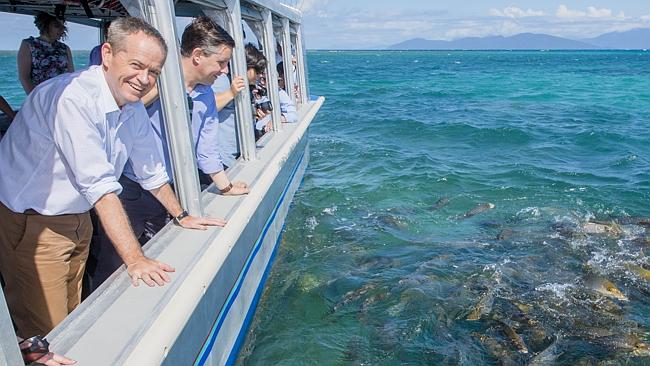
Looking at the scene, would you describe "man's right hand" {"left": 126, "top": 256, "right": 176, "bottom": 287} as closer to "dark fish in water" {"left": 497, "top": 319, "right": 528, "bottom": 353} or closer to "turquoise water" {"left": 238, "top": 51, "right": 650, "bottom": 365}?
"turquoise water" {"left": 238, "top": 51, "right": 650, "bottom": 365}

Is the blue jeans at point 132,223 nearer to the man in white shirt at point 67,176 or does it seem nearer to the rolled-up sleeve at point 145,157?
the rolled-up sleeve at point 145,157

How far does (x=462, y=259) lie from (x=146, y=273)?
4819 mm

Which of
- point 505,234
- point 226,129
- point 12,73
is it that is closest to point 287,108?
point 226,129

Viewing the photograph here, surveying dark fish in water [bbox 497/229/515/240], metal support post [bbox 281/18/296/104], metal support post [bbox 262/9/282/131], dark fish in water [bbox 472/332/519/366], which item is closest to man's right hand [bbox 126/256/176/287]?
dark fish in water [bbox 472/332/519/366]

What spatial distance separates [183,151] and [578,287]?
Result: 15.4ft

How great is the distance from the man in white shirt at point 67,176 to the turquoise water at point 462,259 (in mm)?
2277

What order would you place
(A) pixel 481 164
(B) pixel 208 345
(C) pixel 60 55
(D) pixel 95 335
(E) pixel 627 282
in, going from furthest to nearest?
(A) pixel 481 164 < (E) pixel 627 282 < (C) pixel 60 55 < (B) pixel 208 345 < (D) pixel 95 335

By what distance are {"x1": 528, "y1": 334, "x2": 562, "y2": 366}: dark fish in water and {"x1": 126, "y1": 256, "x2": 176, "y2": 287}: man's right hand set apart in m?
3.41

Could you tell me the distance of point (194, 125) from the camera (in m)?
4.15

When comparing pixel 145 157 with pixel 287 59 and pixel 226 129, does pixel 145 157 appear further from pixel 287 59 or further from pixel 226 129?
pixel 287 59

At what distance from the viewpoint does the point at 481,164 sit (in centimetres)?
1212

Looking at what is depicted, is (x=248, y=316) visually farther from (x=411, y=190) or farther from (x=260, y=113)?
(x=411, y=190)

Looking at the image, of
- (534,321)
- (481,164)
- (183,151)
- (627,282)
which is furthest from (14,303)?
(481,164)

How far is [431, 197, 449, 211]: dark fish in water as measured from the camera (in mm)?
8990
